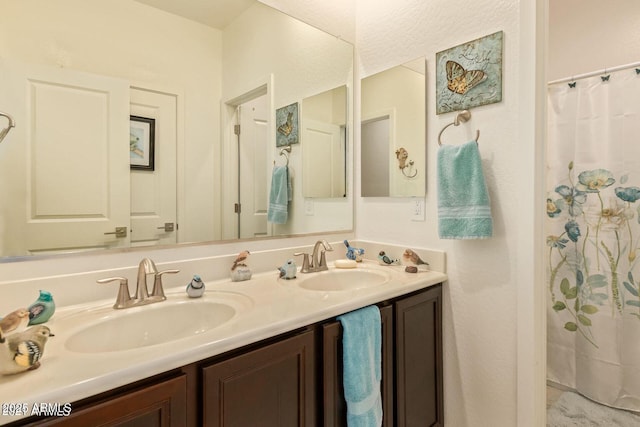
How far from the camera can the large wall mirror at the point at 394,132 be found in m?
1.52

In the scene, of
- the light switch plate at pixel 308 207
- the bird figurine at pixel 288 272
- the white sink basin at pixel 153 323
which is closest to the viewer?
the white sink basin at pixel 153 323

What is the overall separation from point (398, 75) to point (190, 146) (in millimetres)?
1060

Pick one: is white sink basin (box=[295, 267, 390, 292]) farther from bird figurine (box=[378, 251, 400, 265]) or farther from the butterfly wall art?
the butterfly wall art

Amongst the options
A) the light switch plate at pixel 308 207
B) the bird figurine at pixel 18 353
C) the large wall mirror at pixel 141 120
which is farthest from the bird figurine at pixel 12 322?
the light switch plate at pixel 308 207

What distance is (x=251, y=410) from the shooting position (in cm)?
80

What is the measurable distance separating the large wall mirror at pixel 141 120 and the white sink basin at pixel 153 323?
0.27 metres

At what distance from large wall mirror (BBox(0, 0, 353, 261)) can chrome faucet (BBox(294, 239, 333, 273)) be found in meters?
0.17

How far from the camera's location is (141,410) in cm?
65

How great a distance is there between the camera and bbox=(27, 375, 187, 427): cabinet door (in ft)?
1.92

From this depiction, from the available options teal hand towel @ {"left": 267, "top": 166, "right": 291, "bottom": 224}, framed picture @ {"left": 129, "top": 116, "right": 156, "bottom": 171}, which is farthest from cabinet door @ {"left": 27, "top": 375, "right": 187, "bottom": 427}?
teal hand towel @ {"left": 267, "top": 166, "right": 291, "bottom": 224}

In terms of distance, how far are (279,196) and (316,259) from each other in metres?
0.36

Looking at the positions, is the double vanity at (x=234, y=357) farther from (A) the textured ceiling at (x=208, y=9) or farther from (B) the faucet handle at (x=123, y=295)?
(A) the textured ceiling at (x=208, y=9)

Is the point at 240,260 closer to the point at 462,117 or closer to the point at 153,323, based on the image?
the point at 153,323

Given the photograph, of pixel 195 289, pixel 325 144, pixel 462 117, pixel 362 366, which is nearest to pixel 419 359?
pixel 362 366
